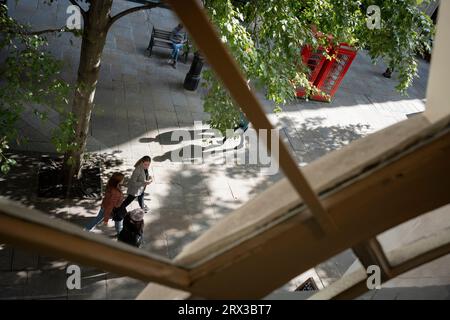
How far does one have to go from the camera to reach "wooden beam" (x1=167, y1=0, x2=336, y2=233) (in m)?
0.96

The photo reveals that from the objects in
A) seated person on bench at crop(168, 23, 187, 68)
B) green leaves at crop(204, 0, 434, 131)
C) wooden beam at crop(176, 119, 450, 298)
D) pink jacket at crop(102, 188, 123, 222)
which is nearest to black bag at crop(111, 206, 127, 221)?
pink jacket at crop(102, 188, 123, 222)

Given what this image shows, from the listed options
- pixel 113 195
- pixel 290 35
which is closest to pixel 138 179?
pixel 113 195

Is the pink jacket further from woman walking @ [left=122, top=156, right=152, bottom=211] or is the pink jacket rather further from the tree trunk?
the tree trunk

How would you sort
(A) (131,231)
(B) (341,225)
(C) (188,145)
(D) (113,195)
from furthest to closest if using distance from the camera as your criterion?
(C) (188,145) → (D) (113,195) → (A) (131,231) → (B) (341,225)

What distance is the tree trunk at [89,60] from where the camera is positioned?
6.22 m

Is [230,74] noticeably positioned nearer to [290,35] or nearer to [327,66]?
[290,35]

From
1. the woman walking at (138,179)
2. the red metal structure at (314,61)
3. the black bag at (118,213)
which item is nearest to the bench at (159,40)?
the red metal structure at (314,61)

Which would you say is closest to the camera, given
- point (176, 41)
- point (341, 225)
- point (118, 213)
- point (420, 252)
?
point (341, 225)

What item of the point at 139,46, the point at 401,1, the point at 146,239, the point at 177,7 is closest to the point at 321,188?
the point at 177,7

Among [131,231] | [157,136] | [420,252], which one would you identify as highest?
[420,252]

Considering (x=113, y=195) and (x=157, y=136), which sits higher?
(x=113, y=195)

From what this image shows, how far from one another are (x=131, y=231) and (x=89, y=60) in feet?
8.87

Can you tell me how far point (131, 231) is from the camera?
646 cm

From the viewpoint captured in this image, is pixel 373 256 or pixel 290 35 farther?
pixel 290 35
